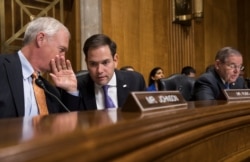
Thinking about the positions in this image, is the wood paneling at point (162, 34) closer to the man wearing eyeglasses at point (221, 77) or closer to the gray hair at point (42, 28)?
the man wearing eyeglasses at point (221, 77)

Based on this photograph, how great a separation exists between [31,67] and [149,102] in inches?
41.1

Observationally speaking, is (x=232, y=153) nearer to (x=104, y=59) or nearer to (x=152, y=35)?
(x=104, y=59)

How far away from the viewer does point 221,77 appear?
10.1 feet

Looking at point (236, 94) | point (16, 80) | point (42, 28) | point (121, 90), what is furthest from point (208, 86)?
point (16, 80)

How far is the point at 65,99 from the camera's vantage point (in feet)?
6.69

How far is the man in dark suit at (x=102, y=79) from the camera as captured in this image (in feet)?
7.63

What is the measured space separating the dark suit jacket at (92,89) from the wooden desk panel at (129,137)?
1.07 meters

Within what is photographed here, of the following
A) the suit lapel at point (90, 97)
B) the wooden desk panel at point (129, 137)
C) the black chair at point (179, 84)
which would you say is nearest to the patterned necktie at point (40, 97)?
the suit lapel at point (90, 97)

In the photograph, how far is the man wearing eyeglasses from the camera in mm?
2809

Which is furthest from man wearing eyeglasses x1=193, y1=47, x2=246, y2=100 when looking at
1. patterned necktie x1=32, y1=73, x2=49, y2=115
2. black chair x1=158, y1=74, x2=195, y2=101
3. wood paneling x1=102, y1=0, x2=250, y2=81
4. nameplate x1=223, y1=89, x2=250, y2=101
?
wood paneling x1=102, y1=0, x2=250, y2=81

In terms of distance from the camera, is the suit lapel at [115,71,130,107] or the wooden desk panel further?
the suit lapel at [115,71,130,107]

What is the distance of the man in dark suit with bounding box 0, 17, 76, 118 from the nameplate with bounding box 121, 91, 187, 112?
82 centimetres

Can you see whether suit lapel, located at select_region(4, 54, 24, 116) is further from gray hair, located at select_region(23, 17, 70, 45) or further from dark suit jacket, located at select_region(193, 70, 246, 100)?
dark suit jacket, located at select_region(193, 70, 246, 100)

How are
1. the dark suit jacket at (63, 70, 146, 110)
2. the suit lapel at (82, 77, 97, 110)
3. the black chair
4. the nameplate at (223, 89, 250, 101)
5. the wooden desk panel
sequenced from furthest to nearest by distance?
the black chair, the suit lapel at (82, 77, 97, 110), the dark suit jacket at (63, 70, 146, 110), the nameplate at (223, 89, 250, 101), the wooden desk panel
